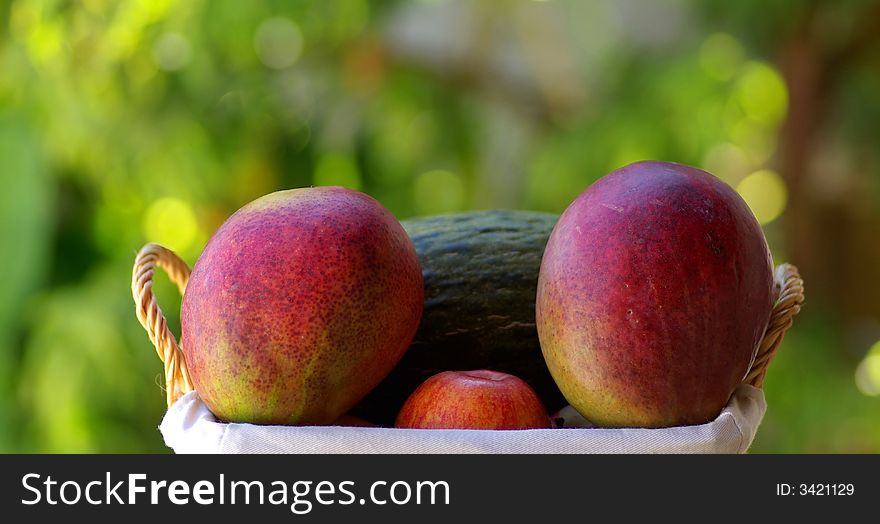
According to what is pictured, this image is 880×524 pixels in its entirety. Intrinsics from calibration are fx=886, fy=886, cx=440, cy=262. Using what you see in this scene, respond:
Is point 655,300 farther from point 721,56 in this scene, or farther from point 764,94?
point 764,94

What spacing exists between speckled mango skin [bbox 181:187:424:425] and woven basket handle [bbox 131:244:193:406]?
3 centimetres

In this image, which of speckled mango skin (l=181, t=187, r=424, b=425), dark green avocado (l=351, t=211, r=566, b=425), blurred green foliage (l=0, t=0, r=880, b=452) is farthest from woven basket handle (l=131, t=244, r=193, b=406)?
blurred green foliage (l=0, t=0, r=880, b=452)

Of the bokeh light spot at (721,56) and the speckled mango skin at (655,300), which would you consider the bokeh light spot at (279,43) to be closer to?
the bokeh light spot at (721,56)

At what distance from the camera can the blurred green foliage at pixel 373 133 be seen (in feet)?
6.57

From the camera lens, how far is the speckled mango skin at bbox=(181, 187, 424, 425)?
650 mm

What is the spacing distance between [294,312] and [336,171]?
70.9 inches

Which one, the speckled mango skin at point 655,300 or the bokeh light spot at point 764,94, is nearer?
the speckled mango skin at point 655,300

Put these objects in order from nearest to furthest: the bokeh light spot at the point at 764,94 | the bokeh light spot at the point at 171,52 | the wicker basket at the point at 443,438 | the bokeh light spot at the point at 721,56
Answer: the wicker basket at the point at 443,438, the bokeh light spot at the point at 171,52, the bokeh light spot at the point at 721,56, the bokeh light spot at the point at 764,94

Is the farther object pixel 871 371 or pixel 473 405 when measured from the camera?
pixel 871 371

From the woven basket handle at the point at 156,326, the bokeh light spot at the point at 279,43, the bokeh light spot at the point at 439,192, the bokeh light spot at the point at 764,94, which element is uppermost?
the bokeh light spot at the point at 279,43

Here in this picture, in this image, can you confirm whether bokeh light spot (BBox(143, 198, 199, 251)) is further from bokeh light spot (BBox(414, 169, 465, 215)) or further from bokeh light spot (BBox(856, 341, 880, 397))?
bokeh light spot (BBox(856, 341, 880, 397))

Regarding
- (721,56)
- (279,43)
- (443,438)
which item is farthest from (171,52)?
(443,438)

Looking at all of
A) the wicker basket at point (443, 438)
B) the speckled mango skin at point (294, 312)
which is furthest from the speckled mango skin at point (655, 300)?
the speckled mango skin at point (294, 312)

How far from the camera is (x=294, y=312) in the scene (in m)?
0.65
